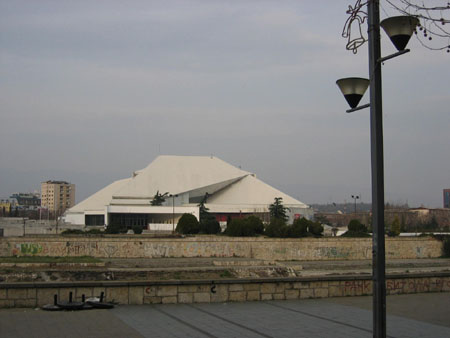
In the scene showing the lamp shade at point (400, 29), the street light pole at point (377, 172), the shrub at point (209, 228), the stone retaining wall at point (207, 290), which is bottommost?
the stone retaining wall at point (207, 290)

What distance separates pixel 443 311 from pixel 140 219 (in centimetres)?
4765

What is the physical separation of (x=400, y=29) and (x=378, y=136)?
1.01 m

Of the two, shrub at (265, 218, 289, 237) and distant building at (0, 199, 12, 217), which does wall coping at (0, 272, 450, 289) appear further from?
distant building at (0, 199, 12, 217)

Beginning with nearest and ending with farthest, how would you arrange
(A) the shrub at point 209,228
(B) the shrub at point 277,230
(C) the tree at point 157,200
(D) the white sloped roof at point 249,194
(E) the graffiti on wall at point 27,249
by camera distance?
(E) the graffiti on wall at point 27,249
(B) the shrub at point 277,230
(A) the shrub at point 209,228
(C) the tree at point 157,200
(D) the white sloped roof at point 249,194

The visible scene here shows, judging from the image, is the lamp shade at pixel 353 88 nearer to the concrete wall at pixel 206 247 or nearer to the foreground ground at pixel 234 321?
the foreground ground at pixel 234 321

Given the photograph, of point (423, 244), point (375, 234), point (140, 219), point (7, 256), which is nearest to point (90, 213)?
point (140, 219)

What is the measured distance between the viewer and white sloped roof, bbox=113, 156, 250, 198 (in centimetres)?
6550

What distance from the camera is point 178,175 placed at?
2719 inches

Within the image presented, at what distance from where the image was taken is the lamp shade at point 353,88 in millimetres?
5422

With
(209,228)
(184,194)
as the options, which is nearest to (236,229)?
(209,228)

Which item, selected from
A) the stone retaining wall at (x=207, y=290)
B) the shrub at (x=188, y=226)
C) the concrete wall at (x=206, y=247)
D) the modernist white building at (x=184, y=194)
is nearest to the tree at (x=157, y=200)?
the modernist white building at (x=184, y=194)

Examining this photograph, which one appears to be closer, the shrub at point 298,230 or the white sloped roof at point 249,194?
the shrub at point 298,230

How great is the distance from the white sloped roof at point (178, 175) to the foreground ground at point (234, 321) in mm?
55813

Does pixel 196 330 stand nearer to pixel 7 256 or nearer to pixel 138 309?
pixel 138 309
